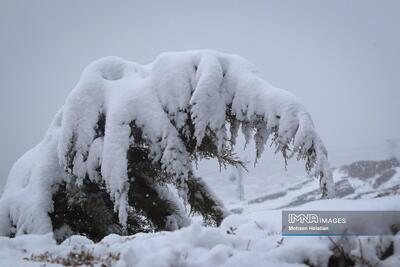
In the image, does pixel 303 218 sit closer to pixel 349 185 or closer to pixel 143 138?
pixel 143 138

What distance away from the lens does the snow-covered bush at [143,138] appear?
427 centimetres

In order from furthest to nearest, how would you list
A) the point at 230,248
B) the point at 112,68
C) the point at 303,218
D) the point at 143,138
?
the point at 112,68 → the point at 143,138 → the point at 303,218 → the point at 230,248

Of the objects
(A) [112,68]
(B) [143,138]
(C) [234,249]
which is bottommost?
(C) [234,249]

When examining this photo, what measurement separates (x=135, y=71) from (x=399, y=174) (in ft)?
124

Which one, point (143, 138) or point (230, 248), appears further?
point (143, 138)

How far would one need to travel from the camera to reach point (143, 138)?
4.66 m

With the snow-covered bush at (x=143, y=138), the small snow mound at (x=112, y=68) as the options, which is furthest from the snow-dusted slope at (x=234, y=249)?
the small snow mound at (x=112, y=68)

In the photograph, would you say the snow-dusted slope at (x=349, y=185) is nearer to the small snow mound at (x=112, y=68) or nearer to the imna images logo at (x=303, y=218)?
the small snow mound at (x=112, y=68)

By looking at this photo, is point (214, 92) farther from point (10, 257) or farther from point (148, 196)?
point (10, 257)

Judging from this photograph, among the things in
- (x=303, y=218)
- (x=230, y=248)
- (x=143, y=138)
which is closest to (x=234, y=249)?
(x=230, y=248)

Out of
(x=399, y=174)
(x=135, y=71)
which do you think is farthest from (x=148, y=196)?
(x=399, y=174)

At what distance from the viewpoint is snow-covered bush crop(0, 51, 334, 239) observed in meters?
4.27

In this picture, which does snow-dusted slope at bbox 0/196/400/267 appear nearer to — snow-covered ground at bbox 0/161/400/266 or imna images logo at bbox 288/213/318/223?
snow-covered ground at bbox 0/161/400/266

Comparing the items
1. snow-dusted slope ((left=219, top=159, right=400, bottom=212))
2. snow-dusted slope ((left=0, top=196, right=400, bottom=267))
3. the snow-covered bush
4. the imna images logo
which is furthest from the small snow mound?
snow-dusted slope ((left=219, top=159, right=400, bottom=212))
